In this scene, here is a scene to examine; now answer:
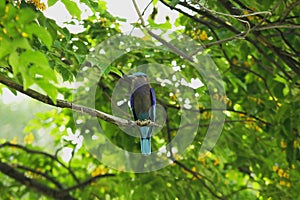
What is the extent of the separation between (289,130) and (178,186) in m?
0.89

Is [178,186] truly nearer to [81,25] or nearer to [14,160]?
[81,25]

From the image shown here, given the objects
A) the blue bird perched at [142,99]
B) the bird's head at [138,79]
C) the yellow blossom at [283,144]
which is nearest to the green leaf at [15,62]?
the blue bird perched at [142,99]

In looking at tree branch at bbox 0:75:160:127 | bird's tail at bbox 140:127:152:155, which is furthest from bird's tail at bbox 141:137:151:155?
tree branch at bbox 0:75:160:127

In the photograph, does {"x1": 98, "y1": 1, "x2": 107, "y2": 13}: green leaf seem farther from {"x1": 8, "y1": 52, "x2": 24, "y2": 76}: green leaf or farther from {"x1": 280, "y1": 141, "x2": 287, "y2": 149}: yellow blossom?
{"x1": 8, "y1": 52, "x2": 24, "y2": 76}: green leaf

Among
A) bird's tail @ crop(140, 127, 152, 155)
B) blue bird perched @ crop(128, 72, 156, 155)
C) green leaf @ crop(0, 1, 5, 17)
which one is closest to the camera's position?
green leaf @ crop(0, 1, 5, 17)

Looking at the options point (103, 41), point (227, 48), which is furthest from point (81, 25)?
point (227, 48)

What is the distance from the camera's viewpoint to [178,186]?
3750 mm

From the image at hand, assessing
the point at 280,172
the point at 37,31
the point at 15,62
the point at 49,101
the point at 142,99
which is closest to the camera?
the point at 15,62

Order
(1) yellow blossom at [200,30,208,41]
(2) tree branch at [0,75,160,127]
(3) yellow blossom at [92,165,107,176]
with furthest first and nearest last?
(3) yellow blossom at [92,165,107,176], (1) yellow blossom at [200,30,208,41], (2) tree branch at [0,75,160,127]

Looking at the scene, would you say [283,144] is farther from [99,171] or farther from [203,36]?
[99,171]

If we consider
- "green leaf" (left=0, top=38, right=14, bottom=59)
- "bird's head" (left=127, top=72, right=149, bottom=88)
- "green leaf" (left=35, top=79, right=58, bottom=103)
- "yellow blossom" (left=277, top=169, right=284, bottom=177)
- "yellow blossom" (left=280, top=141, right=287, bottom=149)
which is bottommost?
"green leaf" (left=35, top=79, right=58, bottom=103)

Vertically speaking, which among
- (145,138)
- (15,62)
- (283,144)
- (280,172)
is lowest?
(15,62)

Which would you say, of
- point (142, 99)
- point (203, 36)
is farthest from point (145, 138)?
point (203, 36)

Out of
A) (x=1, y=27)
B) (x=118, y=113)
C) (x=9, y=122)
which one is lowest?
(x=1, y=27)
